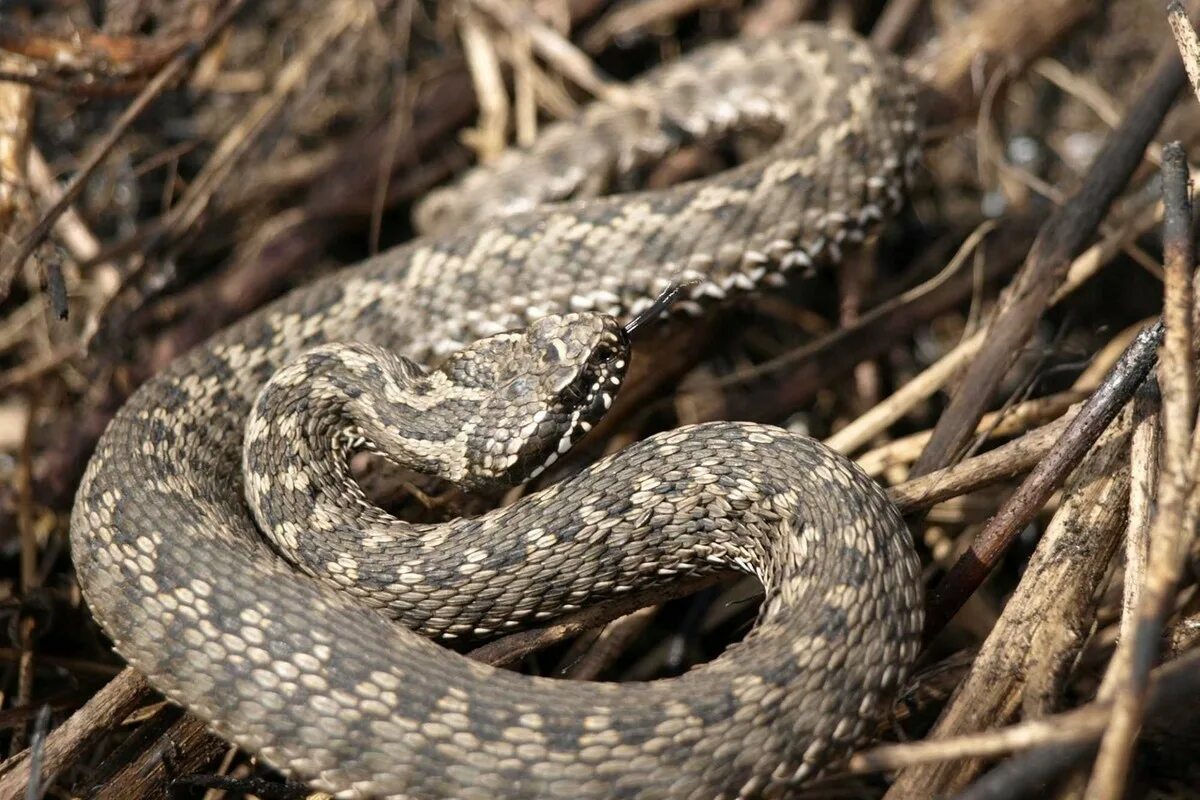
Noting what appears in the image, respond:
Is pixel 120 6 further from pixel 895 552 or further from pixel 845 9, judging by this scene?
pixel 895 552

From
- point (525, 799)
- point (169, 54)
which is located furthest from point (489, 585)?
point (169, 54)

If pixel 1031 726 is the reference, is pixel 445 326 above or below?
above

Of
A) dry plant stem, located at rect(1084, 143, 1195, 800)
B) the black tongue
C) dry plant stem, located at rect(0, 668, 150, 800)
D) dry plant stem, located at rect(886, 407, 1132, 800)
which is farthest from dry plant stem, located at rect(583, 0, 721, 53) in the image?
dry plant stem, located at rect(0, 668, 150, 800)

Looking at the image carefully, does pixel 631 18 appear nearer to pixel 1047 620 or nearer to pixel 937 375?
pixel 937 375

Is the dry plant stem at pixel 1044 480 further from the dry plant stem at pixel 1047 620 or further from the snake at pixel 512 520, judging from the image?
the snake at pixel 512 520

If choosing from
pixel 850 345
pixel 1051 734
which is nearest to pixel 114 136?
pixel 850 345

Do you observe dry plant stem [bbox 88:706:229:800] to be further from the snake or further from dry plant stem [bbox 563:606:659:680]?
dry plant stem [bbox 563:606:659:680]

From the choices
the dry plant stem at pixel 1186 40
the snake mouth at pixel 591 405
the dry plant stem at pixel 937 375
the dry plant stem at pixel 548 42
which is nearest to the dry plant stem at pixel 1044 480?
the dry plant stem at pixel 1186 40
